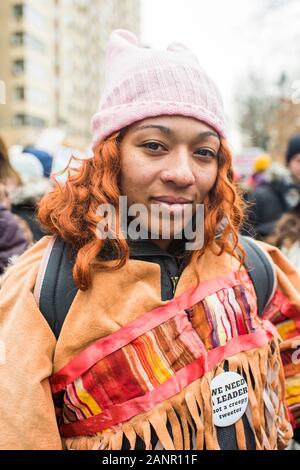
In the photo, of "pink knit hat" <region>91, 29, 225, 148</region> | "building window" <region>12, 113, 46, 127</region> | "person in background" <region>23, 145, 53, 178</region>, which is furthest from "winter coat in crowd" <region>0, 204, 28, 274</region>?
"building window" <region>12, 113, 46, 127</region>

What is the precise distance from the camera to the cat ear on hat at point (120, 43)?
1.59m

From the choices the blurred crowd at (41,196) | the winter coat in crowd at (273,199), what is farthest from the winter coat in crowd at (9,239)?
the winter coat in crowd at (273,199)

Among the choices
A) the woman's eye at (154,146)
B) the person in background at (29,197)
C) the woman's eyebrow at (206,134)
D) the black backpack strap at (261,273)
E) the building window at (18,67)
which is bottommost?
the building window at (18,67)

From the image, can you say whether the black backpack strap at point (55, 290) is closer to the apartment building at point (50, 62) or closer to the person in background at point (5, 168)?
the person in background at point (5, 168)

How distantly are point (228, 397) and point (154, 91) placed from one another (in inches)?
34.6

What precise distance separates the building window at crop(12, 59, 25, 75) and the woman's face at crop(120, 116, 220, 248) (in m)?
40.3

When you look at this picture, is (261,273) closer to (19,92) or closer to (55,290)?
(55,290)

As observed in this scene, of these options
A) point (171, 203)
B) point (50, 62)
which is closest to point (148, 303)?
point (171, 203)

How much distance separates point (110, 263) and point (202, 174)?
368mm

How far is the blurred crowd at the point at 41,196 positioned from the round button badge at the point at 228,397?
21.3 inches

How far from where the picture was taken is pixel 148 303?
53.6 inches

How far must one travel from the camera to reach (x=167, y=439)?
1.27m

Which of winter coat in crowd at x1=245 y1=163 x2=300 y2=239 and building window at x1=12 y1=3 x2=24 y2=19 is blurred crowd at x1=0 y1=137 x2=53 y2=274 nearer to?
winter coat in crowd at x1=245 y1=163 x2=300 y2=239

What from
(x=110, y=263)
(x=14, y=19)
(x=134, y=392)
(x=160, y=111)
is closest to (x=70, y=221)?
(x=110, y=263)
